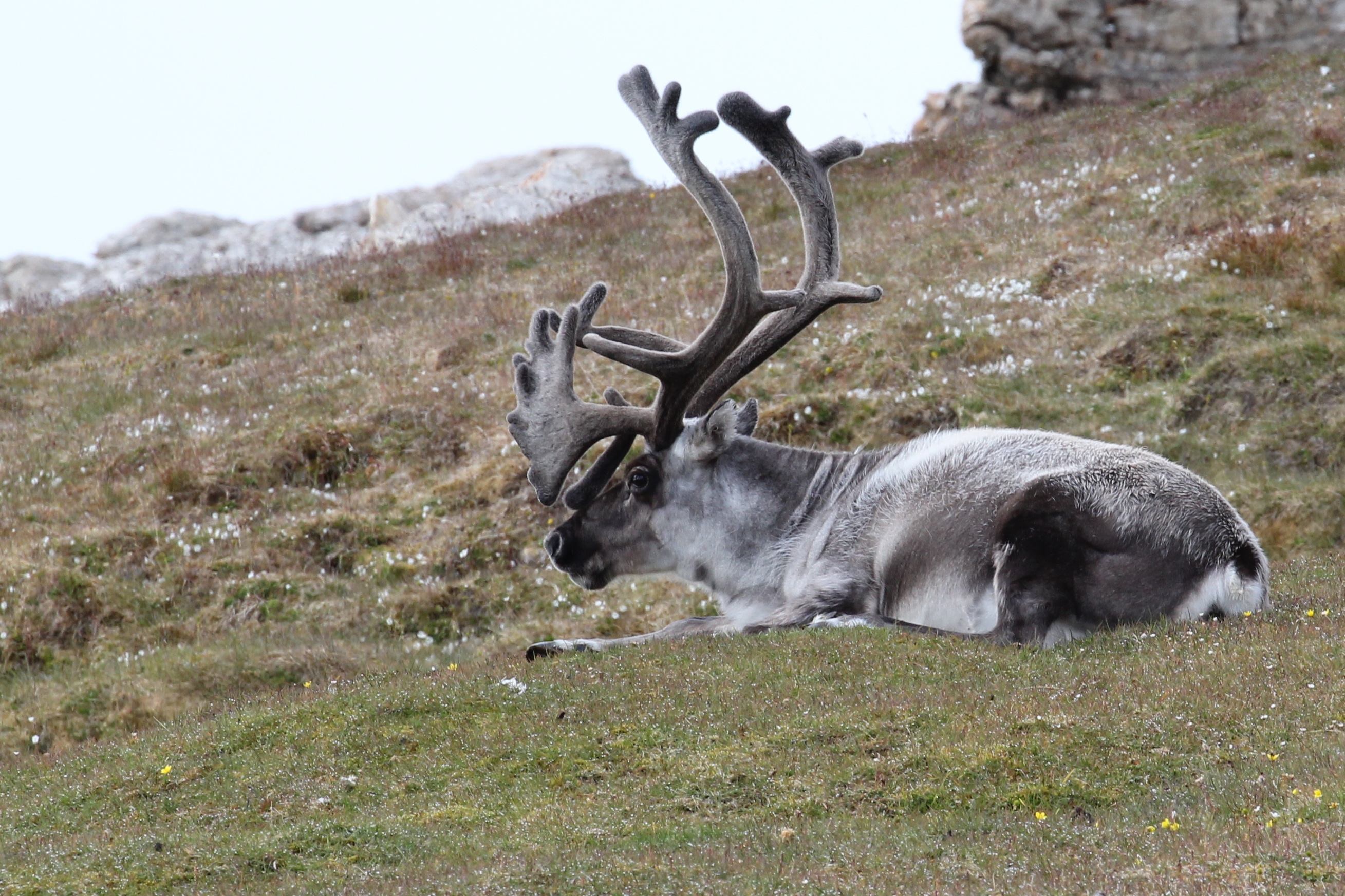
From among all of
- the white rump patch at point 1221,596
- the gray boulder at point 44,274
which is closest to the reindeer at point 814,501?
the white rump patch at point 1221,596

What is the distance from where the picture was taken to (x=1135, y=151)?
912 inches

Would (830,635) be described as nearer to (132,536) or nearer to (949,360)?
(949,360)

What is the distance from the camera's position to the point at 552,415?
10.7 m

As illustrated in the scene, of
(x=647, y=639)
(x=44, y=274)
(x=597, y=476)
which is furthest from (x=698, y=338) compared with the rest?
(x=44, y=274)

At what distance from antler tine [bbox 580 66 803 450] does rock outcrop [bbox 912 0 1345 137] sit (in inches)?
820

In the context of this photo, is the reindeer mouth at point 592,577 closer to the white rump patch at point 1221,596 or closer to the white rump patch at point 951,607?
the white rump patch at point 951,607

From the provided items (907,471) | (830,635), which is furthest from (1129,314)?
(830,635)

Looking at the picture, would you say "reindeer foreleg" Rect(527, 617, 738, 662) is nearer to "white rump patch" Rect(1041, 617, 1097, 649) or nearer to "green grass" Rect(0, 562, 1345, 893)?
"green grass" Rect(0, 562, 1345, 893)

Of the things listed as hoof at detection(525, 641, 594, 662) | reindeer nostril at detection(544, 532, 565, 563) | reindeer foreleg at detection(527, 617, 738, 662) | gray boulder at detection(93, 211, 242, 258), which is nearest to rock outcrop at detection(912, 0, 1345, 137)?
reindeer nostril at detection(544, 532, 565, 563)

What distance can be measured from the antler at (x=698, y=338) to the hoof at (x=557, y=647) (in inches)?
45.4

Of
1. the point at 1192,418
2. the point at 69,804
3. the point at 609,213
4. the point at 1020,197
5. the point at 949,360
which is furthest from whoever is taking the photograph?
the point at 609,213

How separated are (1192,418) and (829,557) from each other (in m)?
6.43

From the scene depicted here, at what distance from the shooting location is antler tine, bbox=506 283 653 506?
421 inches

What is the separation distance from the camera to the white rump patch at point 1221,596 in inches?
350
